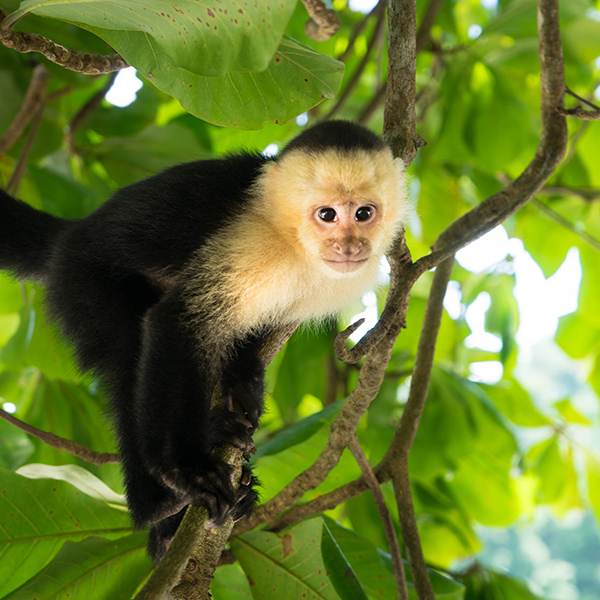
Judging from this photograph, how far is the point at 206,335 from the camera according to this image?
145 cm

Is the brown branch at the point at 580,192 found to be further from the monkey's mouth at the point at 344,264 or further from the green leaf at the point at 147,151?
the green leaf at the point at 147,151

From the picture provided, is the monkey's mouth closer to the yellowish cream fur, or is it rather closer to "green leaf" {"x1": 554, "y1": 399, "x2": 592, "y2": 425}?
the yellowish cream fur

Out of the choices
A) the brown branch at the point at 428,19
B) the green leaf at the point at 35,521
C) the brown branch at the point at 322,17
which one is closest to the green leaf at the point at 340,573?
the green leaf at the point at 35,521

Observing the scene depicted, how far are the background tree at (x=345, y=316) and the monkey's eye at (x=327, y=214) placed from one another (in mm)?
257

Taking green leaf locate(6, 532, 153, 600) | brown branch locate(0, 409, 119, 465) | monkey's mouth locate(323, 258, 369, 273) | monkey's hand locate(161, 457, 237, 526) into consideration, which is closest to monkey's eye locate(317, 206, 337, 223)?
monkey's mouth locate(323, 258, 369, 273)

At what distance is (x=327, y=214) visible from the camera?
5.07ft

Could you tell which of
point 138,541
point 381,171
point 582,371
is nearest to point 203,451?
point 138,541

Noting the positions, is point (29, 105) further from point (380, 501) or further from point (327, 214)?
point (380, 501)

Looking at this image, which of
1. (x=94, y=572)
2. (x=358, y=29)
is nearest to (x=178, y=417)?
(x=94, y=572)

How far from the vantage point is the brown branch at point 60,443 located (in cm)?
134

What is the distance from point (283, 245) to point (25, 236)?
26.8 inches

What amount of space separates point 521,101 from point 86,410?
1.83 m

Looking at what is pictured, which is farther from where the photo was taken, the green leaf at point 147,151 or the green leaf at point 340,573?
the green leaf at point 147,151

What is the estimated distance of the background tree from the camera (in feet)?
3.86
